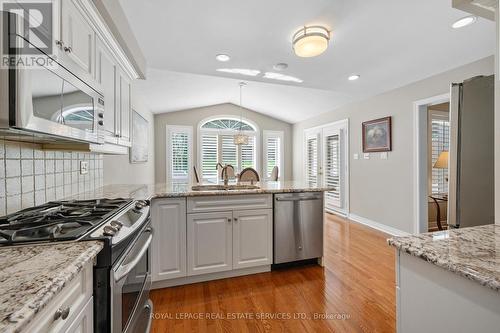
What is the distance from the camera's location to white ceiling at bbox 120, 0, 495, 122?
182cm

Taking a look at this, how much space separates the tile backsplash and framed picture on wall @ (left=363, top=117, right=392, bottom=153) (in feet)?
13.6

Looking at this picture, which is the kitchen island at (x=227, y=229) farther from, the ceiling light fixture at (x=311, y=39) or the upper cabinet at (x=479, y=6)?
the upper cabinet at (x=479, y=6)

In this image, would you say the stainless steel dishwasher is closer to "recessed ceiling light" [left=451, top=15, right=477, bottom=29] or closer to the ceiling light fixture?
the ceiling light fixture

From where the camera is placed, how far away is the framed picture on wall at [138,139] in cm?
366

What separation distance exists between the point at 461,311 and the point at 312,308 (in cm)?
138

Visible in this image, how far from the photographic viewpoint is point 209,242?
2.14m

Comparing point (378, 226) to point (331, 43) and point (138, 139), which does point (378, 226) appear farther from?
point (138, 139)

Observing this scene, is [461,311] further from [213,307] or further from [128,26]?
[128,26]

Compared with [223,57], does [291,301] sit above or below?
below

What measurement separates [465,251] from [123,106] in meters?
2.44

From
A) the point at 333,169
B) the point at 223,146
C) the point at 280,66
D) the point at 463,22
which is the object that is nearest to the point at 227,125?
the point at 223,146

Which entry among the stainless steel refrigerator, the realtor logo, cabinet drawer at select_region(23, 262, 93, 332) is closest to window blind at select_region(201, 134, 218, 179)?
the realtor logo

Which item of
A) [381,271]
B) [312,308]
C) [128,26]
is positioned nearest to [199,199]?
[312,308]

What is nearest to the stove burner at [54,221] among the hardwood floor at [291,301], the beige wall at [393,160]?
the hardwood floor at [291,301]
